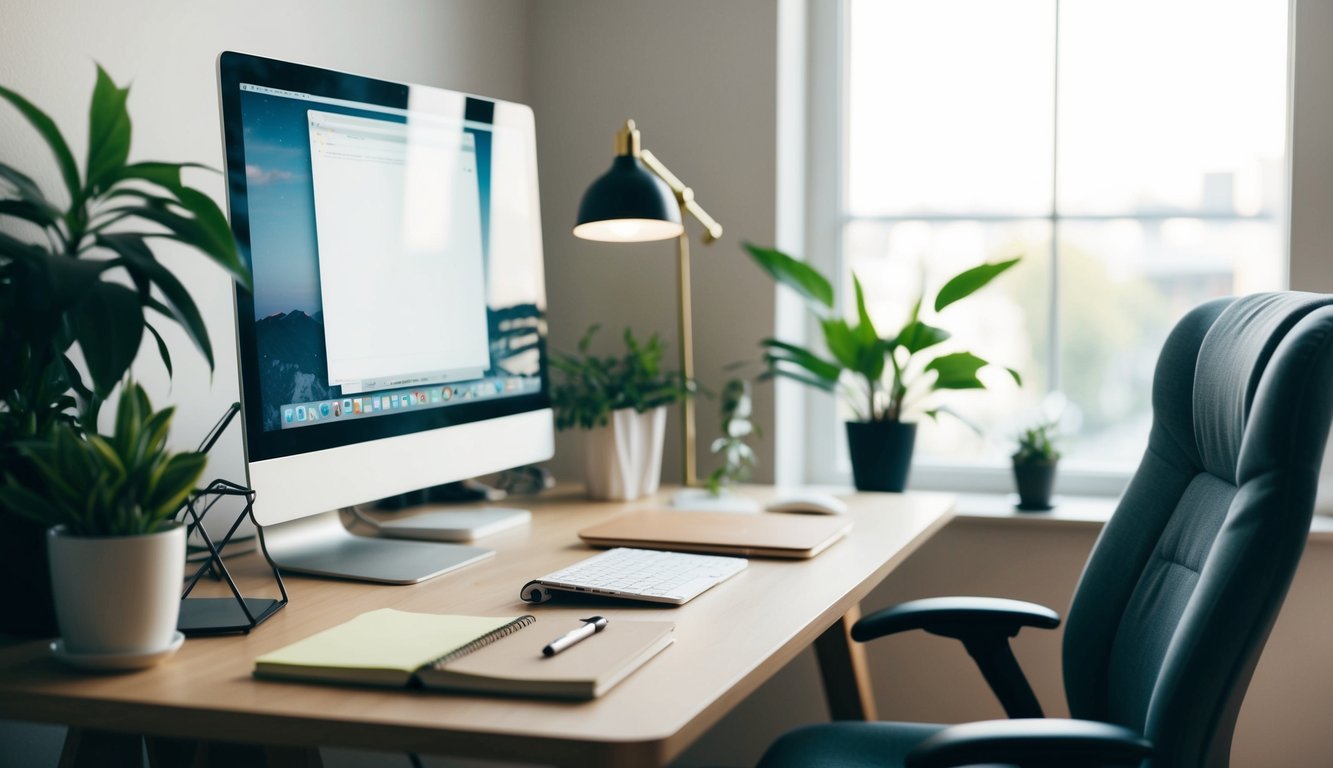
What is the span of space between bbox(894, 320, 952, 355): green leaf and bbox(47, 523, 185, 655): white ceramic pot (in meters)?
1.51

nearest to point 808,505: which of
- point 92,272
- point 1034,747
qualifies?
point 1034,747

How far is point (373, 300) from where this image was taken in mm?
1518

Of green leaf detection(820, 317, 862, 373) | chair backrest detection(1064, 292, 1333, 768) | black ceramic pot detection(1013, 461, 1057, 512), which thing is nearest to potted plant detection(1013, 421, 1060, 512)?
black ceramic pot detection(1013, 461, 1057, 512)

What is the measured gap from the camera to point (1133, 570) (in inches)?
58.4

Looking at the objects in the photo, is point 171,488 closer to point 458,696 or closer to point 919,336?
point 458,696

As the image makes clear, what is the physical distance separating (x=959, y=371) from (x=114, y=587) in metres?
1.65

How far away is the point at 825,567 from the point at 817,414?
118 centimetres

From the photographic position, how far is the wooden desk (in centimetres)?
92

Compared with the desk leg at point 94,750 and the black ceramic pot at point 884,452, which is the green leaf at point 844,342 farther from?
the desk leg at point 94,750

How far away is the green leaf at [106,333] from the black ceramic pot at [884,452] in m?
1.54

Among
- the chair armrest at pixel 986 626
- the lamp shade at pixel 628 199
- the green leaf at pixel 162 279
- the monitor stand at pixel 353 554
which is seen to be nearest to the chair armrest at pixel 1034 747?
the chair armrest at pixel 986 626

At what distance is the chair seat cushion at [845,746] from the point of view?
1479mm

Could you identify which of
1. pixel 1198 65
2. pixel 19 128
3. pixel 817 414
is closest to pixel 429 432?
pixel 19 128

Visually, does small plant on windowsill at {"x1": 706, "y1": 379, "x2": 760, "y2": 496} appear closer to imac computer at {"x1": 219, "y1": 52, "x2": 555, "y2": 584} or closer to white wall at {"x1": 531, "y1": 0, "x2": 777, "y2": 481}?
white wall at {"x1": 531, "y1": 0, "x2": 777, "y2": 481}
